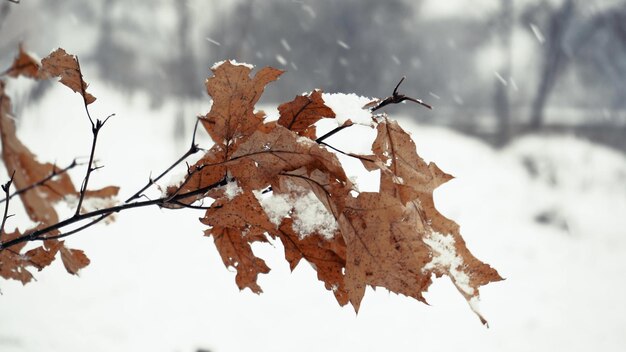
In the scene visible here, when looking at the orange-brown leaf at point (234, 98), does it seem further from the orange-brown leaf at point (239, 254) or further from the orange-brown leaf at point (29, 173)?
the orange-brown leaf at point (29, 173)

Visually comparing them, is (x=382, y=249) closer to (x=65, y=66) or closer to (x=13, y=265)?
(x=65, y=66)

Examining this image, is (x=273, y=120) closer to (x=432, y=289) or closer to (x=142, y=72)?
(x=432, y=289)

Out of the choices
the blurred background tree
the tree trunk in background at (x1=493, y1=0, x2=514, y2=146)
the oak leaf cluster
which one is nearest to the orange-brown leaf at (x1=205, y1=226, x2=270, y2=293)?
the oak leaf cluster

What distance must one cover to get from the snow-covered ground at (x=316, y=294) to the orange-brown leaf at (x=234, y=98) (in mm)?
1922

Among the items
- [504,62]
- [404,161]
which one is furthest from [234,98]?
[504,62]

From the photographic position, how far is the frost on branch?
50cm

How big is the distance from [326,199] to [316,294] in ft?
11.4

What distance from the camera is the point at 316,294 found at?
3.87 metres

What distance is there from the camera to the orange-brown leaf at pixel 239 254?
2.10 feet

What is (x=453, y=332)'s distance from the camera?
3371 millimetres

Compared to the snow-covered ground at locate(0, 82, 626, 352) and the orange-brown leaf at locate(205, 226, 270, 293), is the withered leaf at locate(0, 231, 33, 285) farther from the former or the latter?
the snow-covered ground at locate(0, 82, 626, 352)

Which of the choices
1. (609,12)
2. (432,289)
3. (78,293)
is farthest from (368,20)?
(78,293)

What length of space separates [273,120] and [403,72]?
571 inches

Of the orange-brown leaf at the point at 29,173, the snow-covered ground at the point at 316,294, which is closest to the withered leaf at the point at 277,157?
the orange-brown leaf at the point at 29,173
